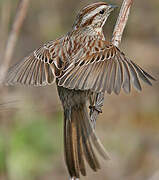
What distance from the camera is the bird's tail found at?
421 cm

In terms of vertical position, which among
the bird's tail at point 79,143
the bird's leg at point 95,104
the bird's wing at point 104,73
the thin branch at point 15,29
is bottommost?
the bird's tail at point 79,143

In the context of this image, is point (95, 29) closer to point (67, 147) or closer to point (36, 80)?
point (36, 80)

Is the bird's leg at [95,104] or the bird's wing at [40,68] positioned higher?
the bird's wing at [40,68]

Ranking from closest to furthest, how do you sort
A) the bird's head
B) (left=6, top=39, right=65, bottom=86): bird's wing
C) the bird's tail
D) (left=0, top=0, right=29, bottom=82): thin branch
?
(left=0, top=0, right=29, bottom=82): thin branch
the bird's tail
(left=6, top=39, right=65, bottom=86): bird's wing
the bird's head

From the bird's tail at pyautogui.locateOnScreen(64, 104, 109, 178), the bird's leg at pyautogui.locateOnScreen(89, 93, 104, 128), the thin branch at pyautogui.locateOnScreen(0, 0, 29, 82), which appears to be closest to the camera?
the thin branch at pyautogui.locateOnScreen(0, 0, 29, 82)

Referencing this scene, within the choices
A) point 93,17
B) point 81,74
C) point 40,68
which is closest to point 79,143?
point 81,74

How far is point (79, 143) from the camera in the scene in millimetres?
4418

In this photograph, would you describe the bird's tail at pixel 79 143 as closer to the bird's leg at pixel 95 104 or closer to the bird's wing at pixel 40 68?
the bird's leg at pixel 95 104

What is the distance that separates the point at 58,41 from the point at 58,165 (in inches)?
139

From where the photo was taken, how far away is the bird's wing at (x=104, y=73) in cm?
426

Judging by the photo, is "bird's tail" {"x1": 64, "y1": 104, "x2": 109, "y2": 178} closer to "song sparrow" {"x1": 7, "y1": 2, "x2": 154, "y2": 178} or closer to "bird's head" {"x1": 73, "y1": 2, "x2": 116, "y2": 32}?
"song sparrow" {"x1": 7, "y1": 2, "x2": 154, "y2": 178}

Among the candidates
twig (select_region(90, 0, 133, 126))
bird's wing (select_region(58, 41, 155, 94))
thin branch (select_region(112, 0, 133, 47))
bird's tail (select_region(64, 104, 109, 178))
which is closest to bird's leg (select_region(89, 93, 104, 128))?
twig (select_region(90, 0, 133, 126))

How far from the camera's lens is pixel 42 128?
265 inches

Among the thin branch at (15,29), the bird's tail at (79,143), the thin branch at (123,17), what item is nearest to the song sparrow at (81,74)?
the bird's tail at (79,143)
